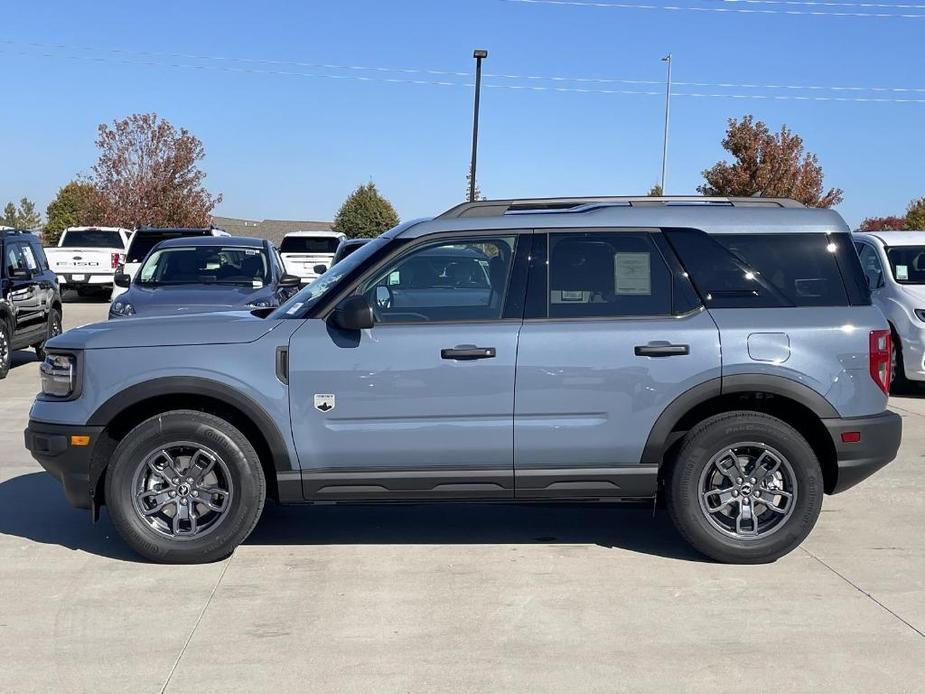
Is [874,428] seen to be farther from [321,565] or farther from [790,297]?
[321,565]

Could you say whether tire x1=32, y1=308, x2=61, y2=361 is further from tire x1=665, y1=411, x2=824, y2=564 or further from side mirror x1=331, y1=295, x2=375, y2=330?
tire x1=665, y1=411, x2=824, y2=564

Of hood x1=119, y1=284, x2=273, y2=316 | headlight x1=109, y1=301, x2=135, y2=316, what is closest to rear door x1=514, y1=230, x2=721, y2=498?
hood x1=119, y1=284, x2=273, y2=316

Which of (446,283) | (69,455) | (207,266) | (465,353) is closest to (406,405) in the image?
(465,353)

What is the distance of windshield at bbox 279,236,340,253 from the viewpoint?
2694 cm

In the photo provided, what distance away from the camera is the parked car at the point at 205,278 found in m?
11.8

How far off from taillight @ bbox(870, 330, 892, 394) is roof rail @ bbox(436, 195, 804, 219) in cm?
90

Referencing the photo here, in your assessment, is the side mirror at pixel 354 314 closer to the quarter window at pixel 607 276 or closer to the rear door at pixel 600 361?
the rear door at pixel 600 361

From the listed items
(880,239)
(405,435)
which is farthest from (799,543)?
(880,239)

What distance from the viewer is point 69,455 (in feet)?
19.0

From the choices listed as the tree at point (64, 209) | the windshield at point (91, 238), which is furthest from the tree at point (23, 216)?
the windshield at point (91, 238)

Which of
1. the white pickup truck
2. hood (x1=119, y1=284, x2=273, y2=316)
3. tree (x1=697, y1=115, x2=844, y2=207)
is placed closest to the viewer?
hood (x1=119, y1=284, x2=273, y2=316)

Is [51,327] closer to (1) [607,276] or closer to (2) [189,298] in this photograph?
(2) [189,298]

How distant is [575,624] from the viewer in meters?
5.02

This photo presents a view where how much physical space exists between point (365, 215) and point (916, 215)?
35.8 m
